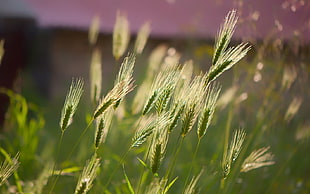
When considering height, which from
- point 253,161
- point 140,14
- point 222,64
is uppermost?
point 222,64

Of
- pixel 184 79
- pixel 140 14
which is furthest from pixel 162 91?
pixel 140 14

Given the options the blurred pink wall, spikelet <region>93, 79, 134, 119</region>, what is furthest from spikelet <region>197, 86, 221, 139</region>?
the blurred pink wall

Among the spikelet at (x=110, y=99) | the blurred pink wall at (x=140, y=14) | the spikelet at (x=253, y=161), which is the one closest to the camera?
the spikelet at (x=110, y=99)

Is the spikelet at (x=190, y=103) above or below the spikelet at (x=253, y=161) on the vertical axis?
above

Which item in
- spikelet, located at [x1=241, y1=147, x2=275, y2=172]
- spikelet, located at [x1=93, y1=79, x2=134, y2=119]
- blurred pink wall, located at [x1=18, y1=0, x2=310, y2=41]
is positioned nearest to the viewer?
spikelet, located at [x1=93, y1=79, x2=134, y2=119]

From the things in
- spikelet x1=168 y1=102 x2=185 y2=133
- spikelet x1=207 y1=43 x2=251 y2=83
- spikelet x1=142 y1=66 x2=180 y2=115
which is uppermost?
spikelet x1=207 y1=43 x2=251 y2=83

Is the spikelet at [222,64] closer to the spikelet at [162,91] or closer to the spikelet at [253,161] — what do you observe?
the spikelet at [162,91]

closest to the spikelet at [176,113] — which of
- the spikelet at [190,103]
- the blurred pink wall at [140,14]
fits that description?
the spikelet at [190,103]

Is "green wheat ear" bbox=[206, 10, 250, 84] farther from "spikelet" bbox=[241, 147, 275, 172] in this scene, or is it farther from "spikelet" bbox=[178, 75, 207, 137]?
"spikelet" bbox=[241, 147, 275, 172]

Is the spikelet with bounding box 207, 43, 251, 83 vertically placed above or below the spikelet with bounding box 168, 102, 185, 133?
above

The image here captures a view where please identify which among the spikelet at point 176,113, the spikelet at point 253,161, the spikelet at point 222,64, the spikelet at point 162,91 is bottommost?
the spikelet at point 253,161

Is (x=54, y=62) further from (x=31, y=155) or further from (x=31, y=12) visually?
(x=31, y=155)

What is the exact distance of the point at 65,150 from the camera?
2.62 meters

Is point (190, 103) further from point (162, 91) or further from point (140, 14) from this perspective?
point (140, 14)
